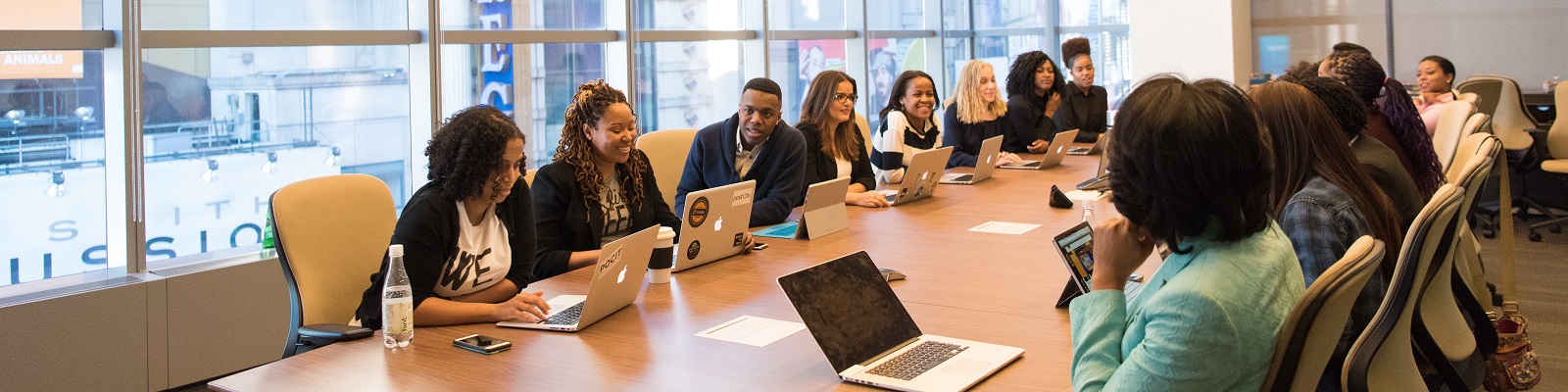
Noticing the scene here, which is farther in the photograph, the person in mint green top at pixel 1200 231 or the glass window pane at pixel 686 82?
the glass window pane at pixel 686 82

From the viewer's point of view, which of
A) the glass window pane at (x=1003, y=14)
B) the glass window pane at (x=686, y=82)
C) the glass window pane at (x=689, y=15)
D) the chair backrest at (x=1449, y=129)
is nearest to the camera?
the chair backrest at (x=1449, y=129)

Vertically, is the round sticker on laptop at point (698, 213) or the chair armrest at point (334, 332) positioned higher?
the round sticker on laptop at point (698, 213)

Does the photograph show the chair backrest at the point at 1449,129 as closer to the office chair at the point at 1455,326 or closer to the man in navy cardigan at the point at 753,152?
the office chair at the point at 1455,326

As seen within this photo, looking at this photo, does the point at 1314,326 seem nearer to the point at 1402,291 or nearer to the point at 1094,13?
the point at 1402,291

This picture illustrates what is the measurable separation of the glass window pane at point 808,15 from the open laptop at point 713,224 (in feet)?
13.9

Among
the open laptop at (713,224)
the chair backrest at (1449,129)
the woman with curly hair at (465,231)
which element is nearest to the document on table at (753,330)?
the woman with curly hair at (465,231)

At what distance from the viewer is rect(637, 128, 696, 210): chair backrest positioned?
14.1 ft

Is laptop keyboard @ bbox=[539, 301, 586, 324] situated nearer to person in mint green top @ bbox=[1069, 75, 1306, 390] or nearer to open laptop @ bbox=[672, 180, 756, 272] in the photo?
open laptop @ bbox=[672, 180, 756, 272]

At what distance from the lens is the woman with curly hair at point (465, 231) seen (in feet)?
7.45

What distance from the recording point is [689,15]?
655 cm

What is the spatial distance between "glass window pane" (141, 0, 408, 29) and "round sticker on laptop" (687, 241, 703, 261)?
2293mm

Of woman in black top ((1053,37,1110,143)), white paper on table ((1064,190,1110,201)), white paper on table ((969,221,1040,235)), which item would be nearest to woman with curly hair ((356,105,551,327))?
white paper on table ((969,221,1040,235))

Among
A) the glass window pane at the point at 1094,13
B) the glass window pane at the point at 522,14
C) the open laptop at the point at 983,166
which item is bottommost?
the open laptop at the point at 983,166

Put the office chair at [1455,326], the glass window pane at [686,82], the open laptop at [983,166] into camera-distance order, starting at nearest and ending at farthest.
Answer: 1. the office chair at [1455,326]
2. the open laptop at [983,166]
3. the glass window pane at [686,82]
